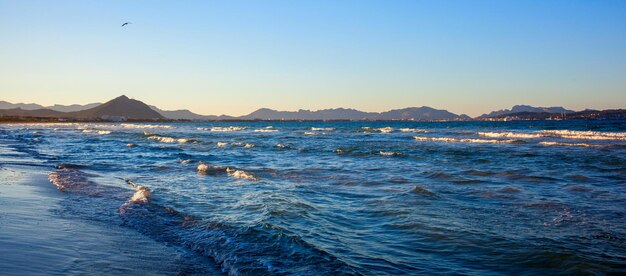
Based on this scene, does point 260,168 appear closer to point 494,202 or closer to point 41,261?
point 494,202

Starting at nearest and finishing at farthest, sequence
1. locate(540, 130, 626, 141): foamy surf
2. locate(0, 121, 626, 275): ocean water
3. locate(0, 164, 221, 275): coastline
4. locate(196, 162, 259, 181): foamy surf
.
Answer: locate(0, 164, 221, 275): coastline, locate(0, 121, 626, 275): ocean water, locate(196, 162, 259, 181): foamy surf, locate(540, 130, 626, 141): foamy surf

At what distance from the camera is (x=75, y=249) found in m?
6.80

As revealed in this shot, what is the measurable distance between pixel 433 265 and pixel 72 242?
218 inches

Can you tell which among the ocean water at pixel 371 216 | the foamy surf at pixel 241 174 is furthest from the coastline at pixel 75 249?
the foamy surf at pixel 241 174

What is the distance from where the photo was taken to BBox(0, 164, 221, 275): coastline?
596cm

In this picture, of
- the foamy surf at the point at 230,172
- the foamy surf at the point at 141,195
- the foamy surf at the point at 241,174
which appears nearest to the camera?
the foamy surf at the point at 141,195

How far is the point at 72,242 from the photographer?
7.18 m

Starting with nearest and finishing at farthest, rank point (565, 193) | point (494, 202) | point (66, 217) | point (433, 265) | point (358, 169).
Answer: point (433, 265), point (66, 217), point (494, 202), point (565, 193), point (358, 169)

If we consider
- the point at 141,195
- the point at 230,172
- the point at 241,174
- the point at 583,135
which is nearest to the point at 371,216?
the point at 141,195

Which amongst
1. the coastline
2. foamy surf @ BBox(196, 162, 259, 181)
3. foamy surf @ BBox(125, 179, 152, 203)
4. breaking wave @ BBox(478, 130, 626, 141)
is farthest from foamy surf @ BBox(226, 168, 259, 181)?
breaking wave @ BBox(478, 130, 626, 141)

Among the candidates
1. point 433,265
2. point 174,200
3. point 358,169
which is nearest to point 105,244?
point 174,200

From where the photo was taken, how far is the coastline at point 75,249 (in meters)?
5.96

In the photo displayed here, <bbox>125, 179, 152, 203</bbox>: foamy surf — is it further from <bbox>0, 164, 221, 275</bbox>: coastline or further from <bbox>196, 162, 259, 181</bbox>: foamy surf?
<bbox>196, 162, 259, 181</bbox>: foamy surf

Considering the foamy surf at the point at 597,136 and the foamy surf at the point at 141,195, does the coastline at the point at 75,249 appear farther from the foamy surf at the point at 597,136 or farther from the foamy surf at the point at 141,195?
the foamy surf at the point at 597,136
